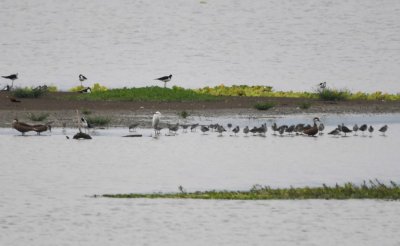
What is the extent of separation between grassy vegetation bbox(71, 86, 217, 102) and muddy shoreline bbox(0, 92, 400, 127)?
1.57 feet

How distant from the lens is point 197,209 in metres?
25.6

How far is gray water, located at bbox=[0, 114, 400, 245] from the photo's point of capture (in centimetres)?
2350

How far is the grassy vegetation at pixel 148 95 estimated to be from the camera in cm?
4784

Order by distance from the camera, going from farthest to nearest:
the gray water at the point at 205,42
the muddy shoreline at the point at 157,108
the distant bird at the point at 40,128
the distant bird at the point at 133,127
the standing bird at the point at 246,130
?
the gray water at the point at 205,42, the muddy shoreline at the point at 157,108, the distant bird at the point at 133,127, the standing bird at the point at 246,130, the distant bird at the point at 40,128

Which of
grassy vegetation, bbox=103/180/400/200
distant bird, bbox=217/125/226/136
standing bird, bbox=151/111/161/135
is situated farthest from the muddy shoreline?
grassy vegetation, bbox=103/180/400/200

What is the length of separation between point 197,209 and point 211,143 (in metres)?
12.2

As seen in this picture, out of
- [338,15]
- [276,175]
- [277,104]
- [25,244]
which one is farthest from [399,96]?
[338,15]

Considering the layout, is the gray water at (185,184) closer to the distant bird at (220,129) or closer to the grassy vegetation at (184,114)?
the distant bird at (220,129)

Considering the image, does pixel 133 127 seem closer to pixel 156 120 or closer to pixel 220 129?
pixel 156 120

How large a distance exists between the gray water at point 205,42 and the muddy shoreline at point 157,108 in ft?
30.3

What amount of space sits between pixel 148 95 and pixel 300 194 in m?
21.6

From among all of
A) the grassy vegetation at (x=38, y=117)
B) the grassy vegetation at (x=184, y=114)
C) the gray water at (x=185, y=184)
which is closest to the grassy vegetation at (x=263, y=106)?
the grassy vegetation at (x=184, y=114)

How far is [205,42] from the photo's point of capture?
80625 millimetres

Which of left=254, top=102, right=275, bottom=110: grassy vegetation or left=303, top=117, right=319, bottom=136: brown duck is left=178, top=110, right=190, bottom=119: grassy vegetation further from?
left=303, top=117, right=319, bottom=136: brown duck
